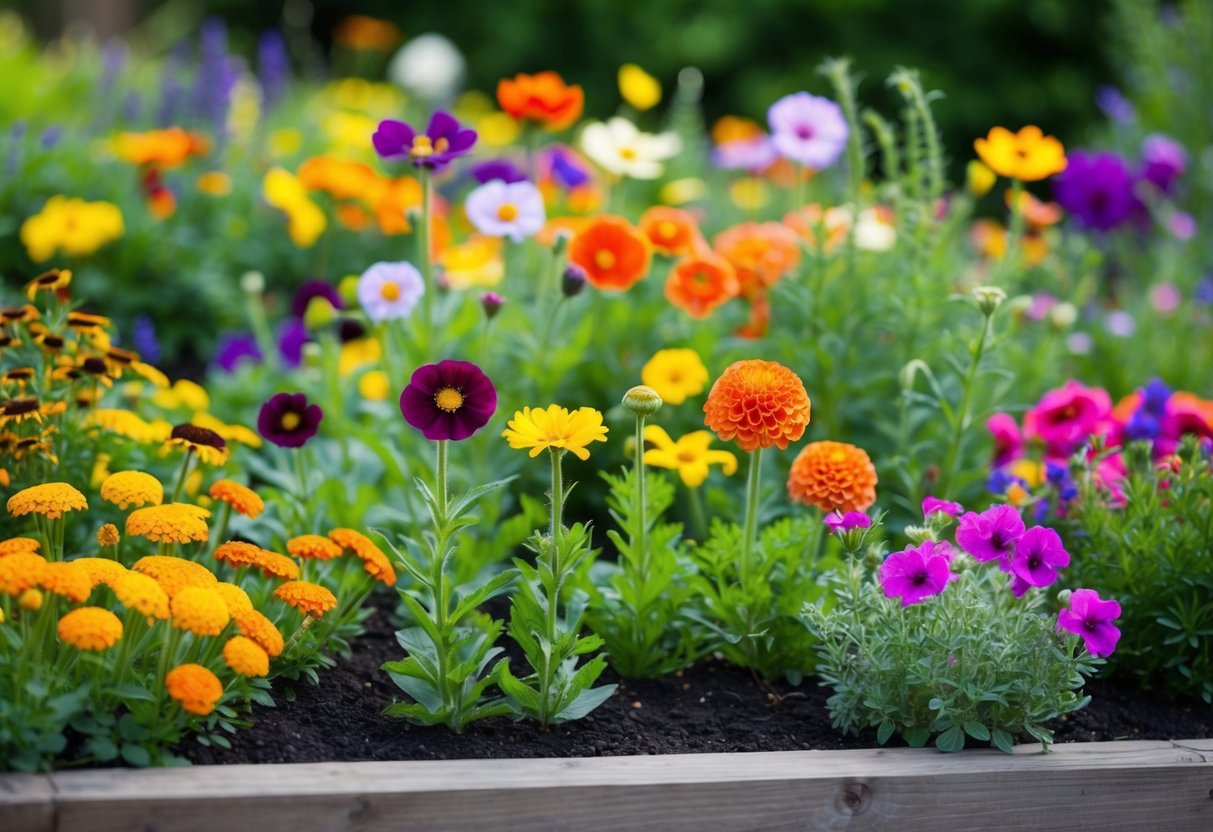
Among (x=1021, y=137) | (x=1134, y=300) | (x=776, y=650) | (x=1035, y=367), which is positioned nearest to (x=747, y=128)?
(x=1134, y=300)

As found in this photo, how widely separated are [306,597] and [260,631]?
108 millimetres

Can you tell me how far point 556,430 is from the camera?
178 cm

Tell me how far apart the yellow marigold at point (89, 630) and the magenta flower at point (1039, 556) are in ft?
4.18

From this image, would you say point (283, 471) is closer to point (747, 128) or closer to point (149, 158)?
point (149, 158)

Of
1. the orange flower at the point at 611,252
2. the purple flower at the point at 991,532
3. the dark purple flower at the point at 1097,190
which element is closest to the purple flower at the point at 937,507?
the purple flower at the point at 991,532

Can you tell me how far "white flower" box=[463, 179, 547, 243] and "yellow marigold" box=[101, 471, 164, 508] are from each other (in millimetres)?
899

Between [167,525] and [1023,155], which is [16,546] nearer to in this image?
[167,525]

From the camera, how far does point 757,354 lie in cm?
286

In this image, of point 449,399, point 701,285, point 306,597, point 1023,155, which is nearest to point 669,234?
point 701,285

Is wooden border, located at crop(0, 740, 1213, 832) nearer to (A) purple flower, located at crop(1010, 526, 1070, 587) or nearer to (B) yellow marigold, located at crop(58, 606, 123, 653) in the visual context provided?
(B) yellow marigold, located at crop(58, 606, 123, 653)

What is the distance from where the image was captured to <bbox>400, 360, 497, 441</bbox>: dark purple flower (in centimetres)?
179

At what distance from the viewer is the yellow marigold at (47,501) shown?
6.00ft

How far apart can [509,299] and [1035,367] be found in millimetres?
1299

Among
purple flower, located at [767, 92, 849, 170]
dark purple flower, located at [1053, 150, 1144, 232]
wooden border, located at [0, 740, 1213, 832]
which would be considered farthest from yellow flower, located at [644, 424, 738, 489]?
dark purple flower, located at [1053, 150, 1144, 232]
